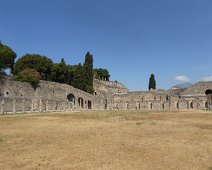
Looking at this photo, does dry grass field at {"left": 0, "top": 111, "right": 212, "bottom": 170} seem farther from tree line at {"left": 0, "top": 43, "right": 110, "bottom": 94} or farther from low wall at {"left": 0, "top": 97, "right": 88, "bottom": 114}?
tree line at {"left": 0, "top": 43, "right": 110, "bottom": 94}

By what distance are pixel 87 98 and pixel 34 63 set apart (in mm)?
13292

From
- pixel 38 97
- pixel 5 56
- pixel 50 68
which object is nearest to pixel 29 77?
pixel 38 97

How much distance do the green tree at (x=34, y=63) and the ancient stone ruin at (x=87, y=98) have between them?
299 inches

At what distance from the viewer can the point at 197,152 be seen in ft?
33.8

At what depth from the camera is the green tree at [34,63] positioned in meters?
58.8

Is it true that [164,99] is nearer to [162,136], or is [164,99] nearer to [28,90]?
[28,90]

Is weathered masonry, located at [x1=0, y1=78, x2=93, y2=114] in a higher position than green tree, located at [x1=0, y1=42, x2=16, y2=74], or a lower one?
lower

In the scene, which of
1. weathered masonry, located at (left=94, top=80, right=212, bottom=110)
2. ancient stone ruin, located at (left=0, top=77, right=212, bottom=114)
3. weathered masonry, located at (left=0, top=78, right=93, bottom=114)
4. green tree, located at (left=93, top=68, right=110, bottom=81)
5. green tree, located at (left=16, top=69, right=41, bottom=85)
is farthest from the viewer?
green tree, located at (left=93, top=68, right=110, bottom=81)

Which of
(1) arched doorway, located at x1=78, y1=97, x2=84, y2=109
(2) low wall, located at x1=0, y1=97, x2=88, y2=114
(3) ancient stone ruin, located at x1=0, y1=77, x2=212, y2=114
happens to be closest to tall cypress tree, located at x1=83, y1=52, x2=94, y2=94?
(3) ancient stone ruin, located at x1=0, y1=77, x2=212, y2=114

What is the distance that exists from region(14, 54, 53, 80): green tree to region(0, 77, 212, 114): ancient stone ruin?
7606mm

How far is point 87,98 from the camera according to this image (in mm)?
59562

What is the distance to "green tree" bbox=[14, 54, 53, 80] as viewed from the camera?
58812 mm

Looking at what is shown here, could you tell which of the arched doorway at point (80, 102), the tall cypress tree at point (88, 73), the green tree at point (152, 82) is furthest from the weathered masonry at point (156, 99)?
the green tree at point (152, 82)

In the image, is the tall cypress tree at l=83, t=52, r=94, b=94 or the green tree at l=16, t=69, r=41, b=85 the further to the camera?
the tall cypress tree at l=83, t=52, r=94, b=94
